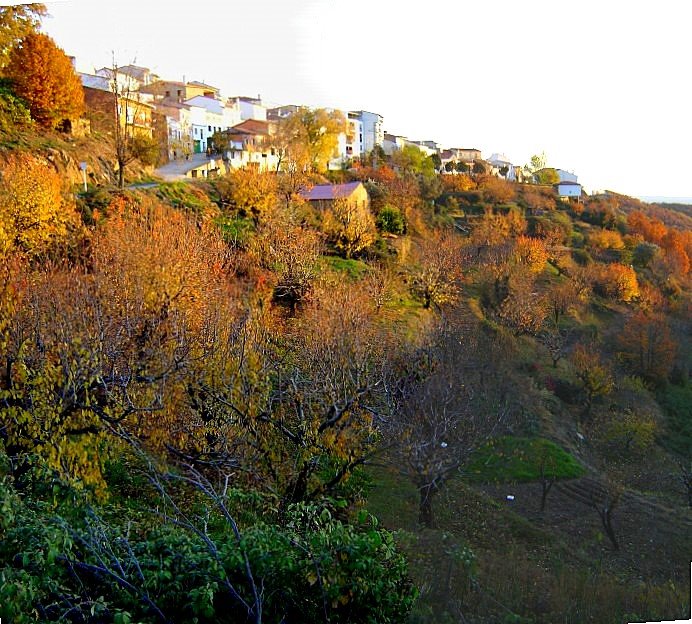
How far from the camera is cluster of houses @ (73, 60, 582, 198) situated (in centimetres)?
1878

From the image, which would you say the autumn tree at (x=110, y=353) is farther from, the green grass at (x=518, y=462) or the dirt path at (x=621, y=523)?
the dirt path at (x=621, y=523)

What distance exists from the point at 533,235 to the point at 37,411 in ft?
80.6

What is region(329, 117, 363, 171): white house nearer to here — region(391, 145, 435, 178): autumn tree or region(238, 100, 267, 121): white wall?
region(391, 145, 435, 178): autumn tree

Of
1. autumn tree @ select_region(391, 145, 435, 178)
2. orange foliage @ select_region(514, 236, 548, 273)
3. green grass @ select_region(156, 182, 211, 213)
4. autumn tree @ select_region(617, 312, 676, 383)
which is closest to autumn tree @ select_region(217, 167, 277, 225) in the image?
green grass @ select_region(156, 182, 211, 213)

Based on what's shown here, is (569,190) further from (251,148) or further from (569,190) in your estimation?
(251,148)

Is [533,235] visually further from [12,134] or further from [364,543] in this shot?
[364,543]

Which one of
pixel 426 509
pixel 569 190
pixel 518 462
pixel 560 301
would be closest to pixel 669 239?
pixel 569 190

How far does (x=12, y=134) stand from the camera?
44.9ft

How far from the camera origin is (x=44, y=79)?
14.6m

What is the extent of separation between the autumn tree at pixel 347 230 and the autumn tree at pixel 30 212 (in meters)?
7.21

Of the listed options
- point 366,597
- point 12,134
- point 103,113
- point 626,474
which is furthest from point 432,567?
point 103,113

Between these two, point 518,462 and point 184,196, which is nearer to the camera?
point 518,462

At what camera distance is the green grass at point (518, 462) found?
866 centimetres

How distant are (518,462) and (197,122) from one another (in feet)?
73.6
